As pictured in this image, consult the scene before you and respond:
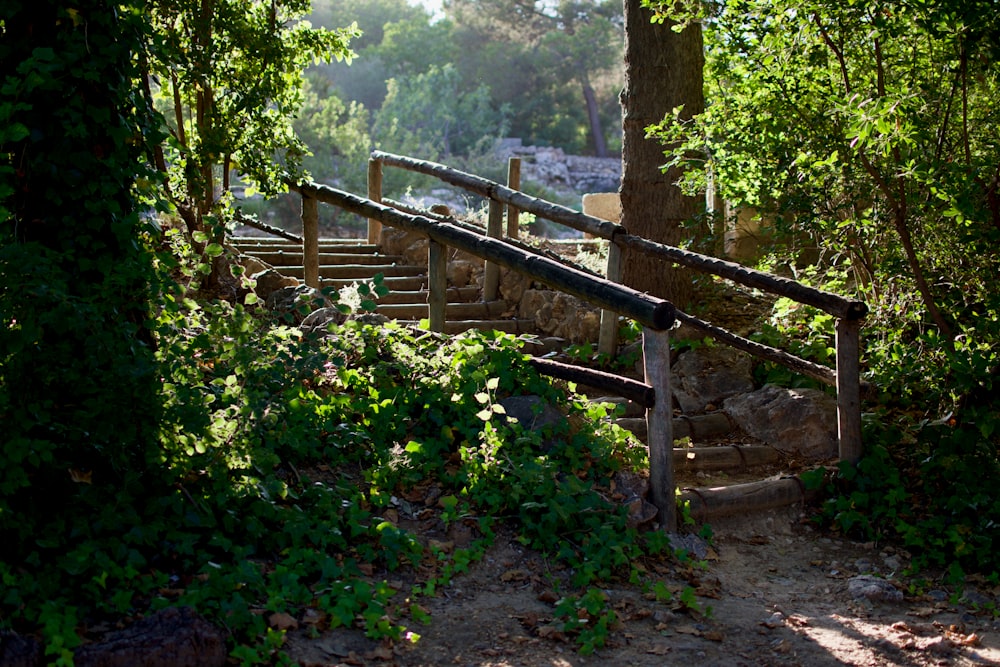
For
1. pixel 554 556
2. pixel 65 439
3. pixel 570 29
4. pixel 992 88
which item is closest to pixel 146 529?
pixel 65 439

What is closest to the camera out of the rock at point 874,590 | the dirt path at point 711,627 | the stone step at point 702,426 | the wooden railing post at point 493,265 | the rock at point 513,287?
the dirt path at point 711,627

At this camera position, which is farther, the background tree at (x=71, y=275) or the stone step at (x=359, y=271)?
the stone step at (x=359, y=271)

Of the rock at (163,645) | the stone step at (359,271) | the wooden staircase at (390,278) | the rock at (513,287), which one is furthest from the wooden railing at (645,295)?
the rock at (163,645)

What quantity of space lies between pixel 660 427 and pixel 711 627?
1034mm

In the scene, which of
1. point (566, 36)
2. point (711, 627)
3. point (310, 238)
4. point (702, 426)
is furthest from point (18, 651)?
point (566, 36)

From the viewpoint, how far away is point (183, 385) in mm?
3914

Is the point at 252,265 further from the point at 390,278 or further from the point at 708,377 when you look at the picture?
the point at 708,377

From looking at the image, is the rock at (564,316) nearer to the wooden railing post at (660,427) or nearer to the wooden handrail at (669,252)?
the wooden handrail at (669,252)

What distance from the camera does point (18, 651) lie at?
2877 mm

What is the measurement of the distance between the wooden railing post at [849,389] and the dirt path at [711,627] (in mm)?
897

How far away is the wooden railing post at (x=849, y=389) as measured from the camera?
5.47 m

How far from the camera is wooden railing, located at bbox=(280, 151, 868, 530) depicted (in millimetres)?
4664

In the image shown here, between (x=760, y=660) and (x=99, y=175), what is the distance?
327cm

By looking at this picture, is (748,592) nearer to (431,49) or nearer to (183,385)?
(183,385)
